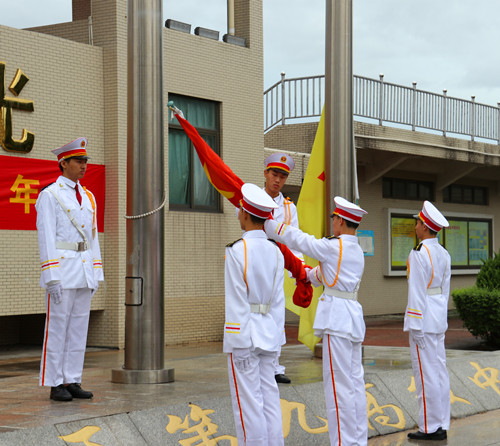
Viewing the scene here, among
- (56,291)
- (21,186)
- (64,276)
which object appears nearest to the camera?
(56,291)

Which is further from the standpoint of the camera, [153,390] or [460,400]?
[460,400]

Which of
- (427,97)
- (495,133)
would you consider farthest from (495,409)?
(495,133)

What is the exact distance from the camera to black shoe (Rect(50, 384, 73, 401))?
7.97 m

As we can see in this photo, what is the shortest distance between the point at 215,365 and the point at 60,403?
332cm

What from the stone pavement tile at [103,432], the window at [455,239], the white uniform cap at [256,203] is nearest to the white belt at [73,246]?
the stone pavement tile at [103,432]

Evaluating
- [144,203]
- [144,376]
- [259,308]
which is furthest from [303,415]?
[144,203]

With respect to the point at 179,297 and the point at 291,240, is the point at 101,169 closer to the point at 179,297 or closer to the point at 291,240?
the point at 179,297

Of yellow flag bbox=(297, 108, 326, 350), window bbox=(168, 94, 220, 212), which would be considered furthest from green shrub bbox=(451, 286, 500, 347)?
window bbox=(168, 94, 220, 212)

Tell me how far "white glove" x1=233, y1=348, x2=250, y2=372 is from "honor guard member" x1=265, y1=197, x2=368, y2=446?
1213 millimetres

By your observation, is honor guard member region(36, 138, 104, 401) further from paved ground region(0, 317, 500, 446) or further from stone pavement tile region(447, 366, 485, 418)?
stone pavement tile region(447, 366, 485, 418)

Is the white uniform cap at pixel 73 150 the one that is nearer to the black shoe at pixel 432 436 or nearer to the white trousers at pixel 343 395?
the white trousers at pixel 343 395

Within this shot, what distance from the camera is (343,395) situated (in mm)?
7281

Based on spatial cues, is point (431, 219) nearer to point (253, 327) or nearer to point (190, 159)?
point (253, 327)

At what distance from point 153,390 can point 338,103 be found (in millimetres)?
5085
